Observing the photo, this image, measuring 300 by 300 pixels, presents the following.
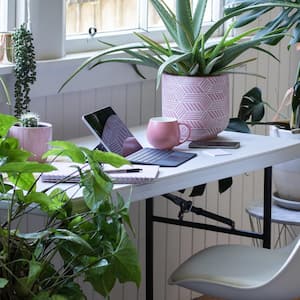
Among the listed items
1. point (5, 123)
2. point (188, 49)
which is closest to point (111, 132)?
point (188, 49)

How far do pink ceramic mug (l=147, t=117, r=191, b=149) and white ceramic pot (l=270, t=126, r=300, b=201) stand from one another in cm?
75

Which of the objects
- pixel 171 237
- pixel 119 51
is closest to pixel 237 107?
pixel 171 237

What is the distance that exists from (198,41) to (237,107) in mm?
992

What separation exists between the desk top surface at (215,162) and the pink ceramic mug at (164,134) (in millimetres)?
66

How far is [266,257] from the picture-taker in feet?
9.21

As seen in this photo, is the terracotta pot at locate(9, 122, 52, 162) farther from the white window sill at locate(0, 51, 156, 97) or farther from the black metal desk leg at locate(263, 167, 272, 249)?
the black metal desk leg at locate(263, 167, 272, 249)

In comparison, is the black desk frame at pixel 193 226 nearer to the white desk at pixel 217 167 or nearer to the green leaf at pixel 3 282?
the white desk at pixel 217 167

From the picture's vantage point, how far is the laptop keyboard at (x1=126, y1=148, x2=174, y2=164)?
2.62 metres

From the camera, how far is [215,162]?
2662mm

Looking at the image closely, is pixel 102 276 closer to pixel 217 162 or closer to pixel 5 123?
pixel 5 123

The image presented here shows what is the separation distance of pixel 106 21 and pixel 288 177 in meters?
0.87

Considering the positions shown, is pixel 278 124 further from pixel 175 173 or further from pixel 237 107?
pixel 175 173

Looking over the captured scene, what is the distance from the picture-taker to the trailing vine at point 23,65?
8.72ft

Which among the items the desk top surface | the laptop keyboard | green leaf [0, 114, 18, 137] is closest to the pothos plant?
green leaf [0, 114, 18, 137]
